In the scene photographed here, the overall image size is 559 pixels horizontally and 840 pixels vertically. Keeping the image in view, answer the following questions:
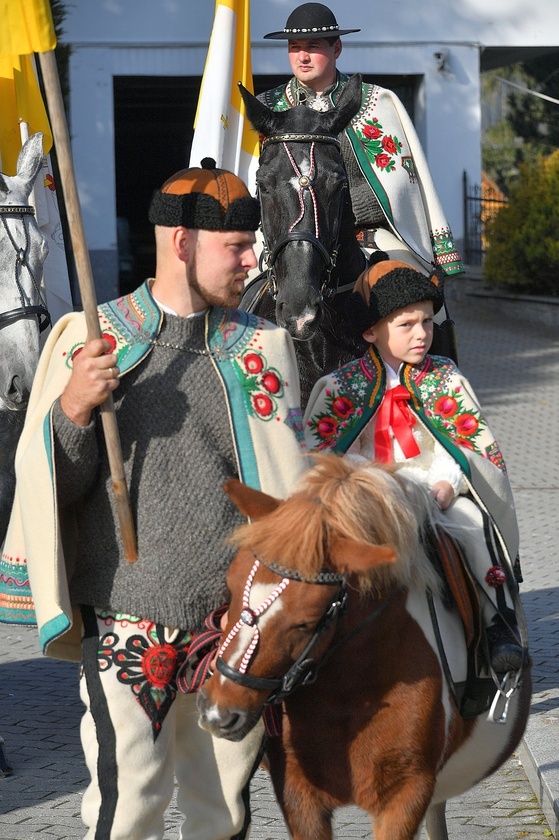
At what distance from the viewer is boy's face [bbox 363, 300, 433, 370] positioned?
3760mm

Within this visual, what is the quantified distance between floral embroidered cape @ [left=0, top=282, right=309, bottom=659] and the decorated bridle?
437 mm

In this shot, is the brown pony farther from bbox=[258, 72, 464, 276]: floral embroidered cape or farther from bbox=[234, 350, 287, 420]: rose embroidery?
bbox=[258, 72, 464, 276]: floral embroidered cape

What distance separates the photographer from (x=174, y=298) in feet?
10.4

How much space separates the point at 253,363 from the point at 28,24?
38.9 inches

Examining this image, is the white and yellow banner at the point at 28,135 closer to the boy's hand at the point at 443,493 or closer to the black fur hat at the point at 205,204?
the black fur hat at the point at 205,204

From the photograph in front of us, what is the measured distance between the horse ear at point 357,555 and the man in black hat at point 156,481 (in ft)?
1.46

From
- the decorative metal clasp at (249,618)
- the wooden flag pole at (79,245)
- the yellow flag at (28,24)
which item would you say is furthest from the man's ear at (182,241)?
the decorative metal clasp at (249,618)

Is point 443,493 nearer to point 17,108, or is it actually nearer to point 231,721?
point 231,721

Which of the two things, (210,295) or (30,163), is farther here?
(30,163)

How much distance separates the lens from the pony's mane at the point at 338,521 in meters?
2.71

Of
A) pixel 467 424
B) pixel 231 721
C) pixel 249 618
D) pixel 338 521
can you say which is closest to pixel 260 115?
pixel 467 424

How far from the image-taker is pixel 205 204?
10.1 ft

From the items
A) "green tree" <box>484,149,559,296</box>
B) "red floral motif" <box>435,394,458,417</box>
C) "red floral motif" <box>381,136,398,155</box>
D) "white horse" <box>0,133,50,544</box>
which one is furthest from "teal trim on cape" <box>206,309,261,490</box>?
"green tree" <box>484,149,559,296</box>

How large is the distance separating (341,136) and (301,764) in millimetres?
3431
